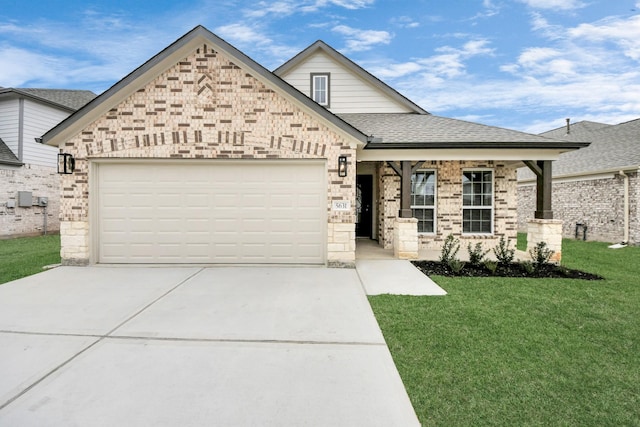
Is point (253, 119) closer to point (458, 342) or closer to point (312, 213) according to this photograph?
point (312, 213)

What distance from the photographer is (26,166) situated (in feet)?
48.3

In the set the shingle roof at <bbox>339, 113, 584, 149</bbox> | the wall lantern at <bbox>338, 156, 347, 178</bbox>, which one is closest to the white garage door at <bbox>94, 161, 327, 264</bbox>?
the wall lantern at <bbox>338, 156, 347, 178</bbox>

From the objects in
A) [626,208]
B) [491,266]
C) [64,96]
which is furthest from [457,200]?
[64,96]

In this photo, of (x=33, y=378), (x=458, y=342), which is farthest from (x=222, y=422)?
(x=458, y=342)

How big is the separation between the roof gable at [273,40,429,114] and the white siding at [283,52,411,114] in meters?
0.04

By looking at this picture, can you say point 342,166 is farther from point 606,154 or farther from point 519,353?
point 606,154

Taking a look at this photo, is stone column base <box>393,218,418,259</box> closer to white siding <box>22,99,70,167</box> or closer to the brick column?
the brick column

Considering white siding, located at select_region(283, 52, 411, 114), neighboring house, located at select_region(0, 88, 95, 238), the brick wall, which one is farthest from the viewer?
neighboring house, located at select_region(0, 88, 95, 238)

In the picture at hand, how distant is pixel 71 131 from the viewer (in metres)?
7.56

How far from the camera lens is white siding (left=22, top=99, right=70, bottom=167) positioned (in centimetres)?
1480

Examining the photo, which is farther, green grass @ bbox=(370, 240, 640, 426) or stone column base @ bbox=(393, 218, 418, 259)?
stone column base @ bbox=(393, 218, 418, 259)

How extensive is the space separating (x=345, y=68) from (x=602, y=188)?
12.2m

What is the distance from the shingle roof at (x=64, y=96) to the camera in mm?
16192

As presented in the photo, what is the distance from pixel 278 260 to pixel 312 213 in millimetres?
1406
